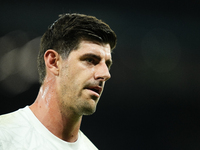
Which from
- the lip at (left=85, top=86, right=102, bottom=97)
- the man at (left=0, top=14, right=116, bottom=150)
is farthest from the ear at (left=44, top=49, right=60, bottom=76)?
the lip at (left=85, top=86, right=102, bottom=97)

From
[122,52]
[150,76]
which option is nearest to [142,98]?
[150,76]

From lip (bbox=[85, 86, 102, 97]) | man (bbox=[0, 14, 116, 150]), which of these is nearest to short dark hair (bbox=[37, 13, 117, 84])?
man (bbox=[0, 14, 116, 150])

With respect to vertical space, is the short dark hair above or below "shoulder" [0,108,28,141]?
above

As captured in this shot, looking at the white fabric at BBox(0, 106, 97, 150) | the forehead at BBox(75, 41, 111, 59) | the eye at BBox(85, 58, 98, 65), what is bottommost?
the white fabric at BBox(0, 106, 97, 150)

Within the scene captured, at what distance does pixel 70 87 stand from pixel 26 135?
0.34 metres

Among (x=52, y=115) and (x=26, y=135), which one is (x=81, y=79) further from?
(x=26, y=135)

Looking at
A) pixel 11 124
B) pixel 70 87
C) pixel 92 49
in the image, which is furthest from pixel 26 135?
pixel 92 49

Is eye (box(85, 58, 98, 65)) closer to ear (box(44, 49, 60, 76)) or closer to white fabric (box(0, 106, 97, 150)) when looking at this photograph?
ear (box(44, 49, 60, 76))

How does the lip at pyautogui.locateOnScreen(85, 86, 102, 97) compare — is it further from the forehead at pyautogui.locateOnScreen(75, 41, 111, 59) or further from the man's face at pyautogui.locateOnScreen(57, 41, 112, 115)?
the forehead at pyautogui.locateOnScreen(75, 41, 111, 59)

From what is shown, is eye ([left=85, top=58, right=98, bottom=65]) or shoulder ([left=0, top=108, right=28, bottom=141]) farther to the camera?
eye ([left=85, top=58, right=98, bottom=65])

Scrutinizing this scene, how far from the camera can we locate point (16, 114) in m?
1.30

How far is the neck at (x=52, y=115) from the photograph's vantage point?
1.31 m

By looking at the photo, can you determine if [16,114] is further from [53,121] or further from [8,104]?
[8,104]

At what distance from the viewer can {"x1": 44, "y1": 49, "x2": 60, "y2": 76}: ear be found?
1.35m
